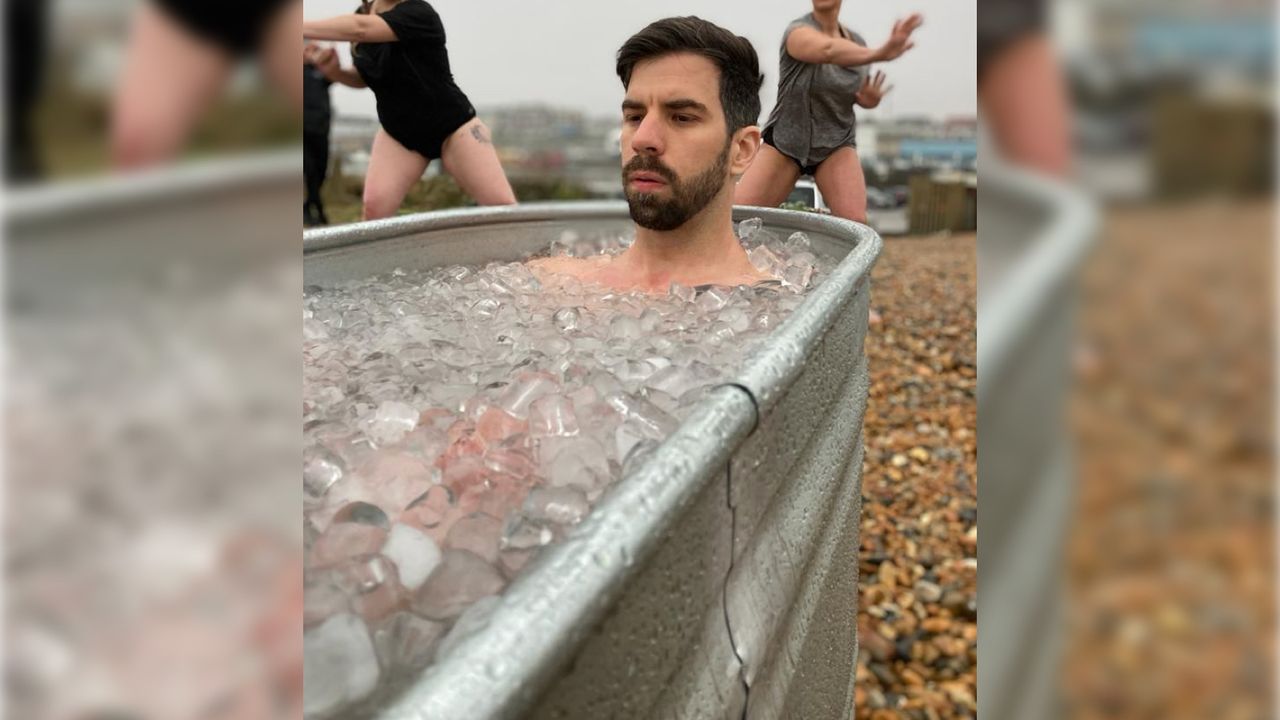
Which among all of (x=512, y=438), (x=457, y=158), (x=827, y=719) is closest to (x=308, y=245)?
(x=457, y=158)

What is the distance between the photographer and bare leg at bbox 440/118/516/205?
7.41ft

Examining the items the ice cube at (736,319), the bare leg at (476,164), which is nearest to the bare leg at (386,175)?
the bare leg at (476,164)

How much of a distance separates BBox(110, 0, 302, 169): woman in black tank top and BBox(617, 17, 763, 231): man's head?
144cm

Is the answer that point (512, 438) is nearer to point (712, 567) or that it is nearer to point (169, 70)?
point (712, 567)

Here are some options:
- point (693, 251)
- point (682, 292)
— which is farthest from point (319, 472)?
point (693, 251)

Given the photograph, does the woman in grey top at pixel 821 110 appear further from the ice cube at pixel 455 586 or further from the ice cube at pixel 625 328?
the ice cube at pixel 455 586

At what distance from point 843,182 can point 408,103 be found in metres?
1.29

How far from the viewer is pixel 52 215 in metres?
0.13

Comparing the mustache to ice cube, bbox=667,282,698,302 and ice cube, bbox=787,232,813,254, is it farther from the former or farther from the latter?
ice cube, bbox=787,232,813,254

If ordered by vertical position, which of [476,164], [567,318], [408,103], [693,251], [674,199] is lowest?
[567,318]

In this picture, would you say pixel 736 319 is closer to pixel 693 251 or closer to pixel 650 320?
pixel 650 320

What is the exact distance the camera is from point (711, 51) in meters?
1.60

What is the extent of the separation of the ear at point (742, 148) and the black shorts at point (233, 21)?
1.58 m

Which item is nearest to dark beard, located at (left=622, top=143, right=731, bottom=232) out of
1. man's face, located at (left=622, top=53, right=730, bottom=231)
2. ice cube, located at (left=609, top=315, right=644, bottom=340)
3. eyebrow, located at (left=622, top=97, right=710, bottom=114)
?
man's face, located at (left=622, top=53, right=730, bottom=231)
